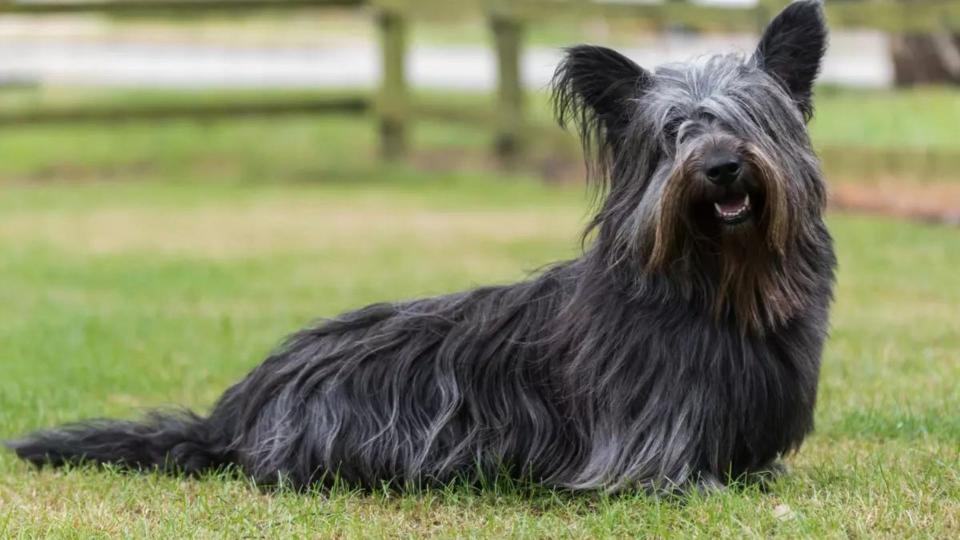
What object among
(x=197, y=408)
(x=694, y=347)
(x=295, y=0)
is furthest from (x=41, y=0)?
(x=694, y=347)

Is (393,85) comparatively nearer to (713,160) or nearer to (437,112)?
(437,112)

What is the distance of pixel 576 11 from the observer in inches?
706

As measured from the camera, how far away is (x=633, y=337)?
572 cm

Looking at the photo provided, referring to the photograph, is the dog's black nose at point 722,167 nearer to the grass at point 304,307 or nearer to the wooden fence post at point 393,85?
the grass at point 304,307

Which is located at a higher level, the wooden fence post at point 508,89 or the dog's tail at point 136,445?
the wooden fence post at point 508,89

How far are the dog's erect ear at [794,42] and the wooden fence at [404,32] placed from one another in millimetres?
9833

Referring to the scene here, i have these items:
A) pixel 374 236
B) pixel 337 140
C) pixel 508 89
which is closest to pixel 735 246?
pixel 374 236

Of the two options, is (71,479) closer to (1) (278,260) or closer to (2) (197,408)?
(2) (197,408)

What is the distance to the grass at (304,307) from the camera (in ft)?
18.3

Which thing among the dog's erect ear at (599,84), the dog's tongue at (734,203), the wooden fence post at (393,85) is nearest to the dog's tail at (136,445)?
the dog's erect ear at (599,84)

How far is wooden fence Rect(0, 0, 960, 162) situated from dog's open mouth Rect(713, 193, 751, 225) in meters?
10.5

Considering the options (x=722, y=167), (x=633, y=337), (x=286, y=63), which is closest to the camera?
(x=722, y=167)

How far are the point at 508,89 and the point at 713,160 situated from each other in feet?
45.6

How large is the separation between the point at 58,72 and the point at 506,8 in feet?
48.0
